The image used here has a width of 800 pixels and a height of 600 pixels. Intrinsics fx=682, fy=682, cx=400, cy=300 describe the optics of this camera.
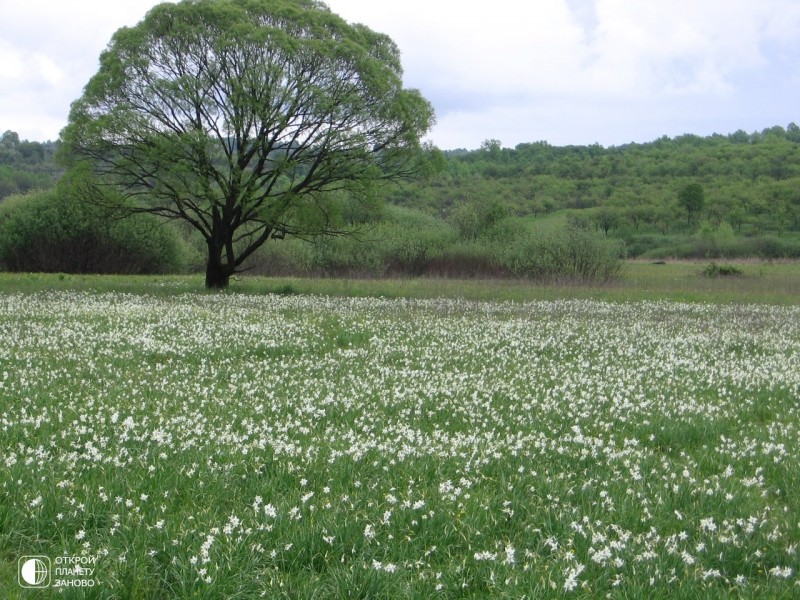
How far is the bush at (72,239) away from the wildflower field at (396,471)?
41.4 metres

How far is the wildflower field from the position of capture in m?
4.44

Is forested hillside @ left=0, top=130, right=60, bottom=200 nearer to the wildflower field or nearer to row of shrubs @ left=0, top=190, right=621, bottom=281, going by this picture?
row of shrubs @ left=0, top=190, right=621, bottom=281

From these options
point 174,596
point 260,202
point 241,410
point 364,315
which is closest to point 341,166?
point 260,202

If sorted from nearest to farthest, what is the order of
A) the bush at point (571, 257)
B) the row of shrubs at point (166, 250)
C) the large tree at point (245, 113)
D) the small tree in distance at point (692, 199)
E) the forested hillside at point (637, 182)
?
the large tree at point (245, 113), the bush at point (571, 257), the row of shrubs at point (166, 250), the forested hillside at point (637, 182), the small tree in distance at point (692, 199)

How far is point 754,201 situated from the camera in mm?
119375

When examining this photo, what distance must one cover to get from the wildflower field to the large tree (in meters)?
16.7

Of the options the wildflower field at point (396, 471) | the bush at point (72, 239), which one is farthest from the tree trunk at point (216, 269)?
the bush at point (72, 239)

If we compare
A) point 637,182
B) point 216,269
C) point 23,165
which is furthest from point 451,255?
point 637,182

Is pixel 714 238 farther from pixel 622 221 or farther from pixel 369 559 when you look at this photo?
pixel 369 559

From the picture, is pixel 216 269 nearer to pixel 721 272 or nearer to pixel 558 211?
pixel 721 272

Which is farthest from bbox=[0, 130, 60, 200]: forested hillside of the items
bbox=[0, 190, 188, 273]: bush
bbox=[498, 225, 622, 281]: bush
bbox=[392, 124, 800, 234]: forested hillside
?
bbox=[498, 225, 622, 281]: bush

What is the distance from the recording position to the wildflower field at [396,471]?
4.44m

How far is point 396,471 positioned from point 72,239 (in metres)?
52.4

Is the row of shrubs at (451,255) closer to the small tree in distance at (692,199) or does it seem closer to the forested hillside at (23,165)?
the forested hillside at (23,165)
